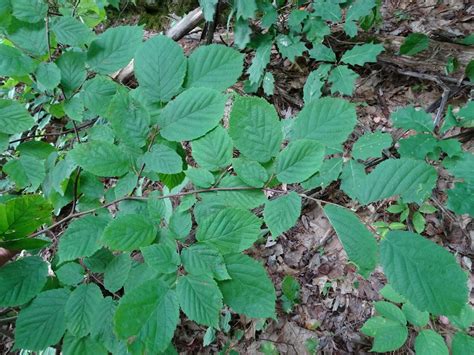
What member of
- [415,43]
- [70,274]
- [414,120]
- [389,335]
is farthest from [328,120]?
[415,43]

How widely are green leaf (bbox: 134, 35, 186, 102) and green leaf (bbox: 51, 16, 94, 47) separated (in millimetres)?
360

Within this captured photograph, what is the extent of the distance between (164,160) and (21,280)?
0.46 meters

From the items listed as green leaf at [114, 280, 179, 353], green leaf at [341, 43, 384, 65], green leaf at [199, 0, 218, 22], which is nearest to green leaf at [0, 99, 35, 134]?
green leaf at [114, 280, 179, 353]

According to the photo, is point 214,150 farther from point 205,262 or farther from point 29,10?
point 29,10

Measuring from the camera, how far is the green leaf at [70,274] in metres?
0.86

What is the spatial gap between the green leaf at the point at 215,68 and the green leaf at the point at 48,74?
0.40 meters

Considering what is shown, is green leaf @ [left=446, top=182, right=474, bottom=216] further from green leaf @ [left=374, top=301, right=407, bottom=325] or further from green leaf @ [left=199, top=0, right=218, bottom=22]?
green leaf @ [left=199, top=0, right=218, bottom=22]

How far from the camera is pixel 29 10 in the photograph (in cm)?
93

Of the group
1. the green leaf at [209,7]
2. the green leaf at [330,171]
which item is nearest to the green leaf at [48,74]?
the green leaf at [330,171]

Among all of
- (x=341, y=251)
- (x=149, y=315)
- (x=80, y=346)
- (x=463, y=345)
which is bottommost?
(x=341, y=251)

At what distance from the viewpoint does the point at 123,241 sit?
0.66 metres

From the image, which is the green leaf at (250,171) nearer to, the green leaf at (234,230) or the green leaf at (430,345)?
the green leaf at (234,230)

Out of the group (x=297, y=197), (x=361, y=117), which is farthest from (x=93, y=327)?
(x=361, y=117)

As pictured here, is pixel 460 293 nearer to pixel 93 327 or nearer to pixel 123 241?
pixel 123 241
